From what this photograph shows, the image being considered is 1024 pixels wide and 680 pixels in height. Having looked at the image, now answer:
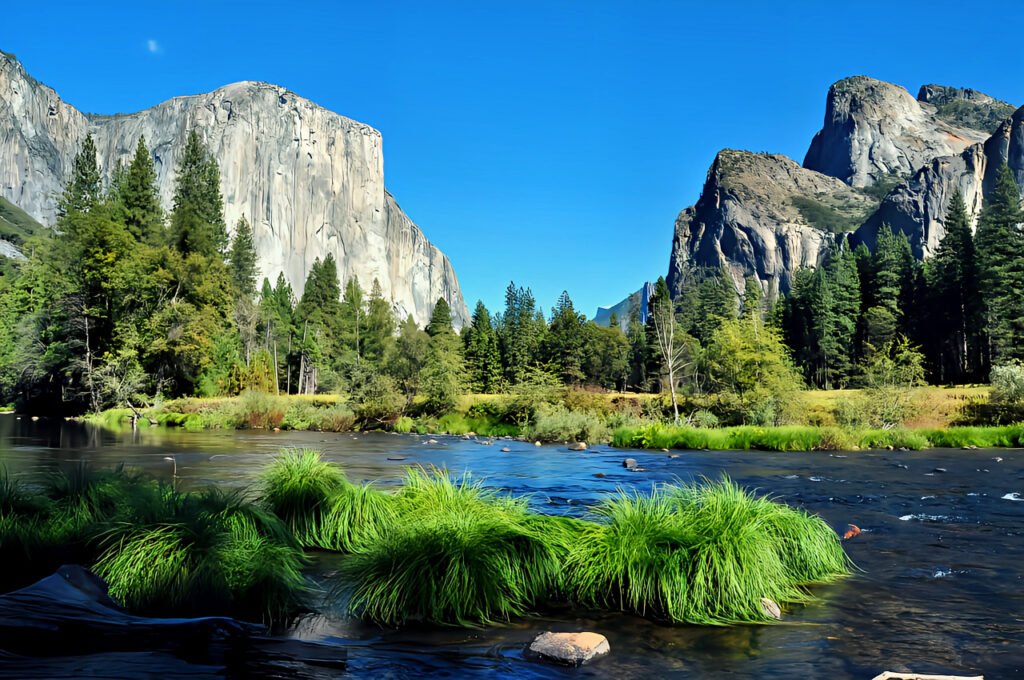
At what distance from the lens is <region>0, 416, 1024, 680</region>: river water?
545cm

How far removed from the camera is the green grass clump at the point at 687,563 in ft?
21.5

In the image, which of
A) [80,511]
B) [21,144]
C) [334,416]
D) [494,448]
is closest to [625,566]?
[80,511]

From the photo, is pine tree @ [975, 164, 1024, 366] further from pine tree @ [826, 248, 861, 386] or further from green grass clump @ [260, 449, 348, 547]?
green grass clump @ [260, 449, 348, 547]

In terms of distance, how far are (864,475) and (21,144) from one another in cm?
22059

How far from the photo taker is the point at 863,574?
8.46 meters

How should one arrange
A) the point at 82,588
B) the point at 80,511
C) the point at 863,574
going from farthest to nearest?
the point at 863,574, the point at 80,511, the point at 82,588

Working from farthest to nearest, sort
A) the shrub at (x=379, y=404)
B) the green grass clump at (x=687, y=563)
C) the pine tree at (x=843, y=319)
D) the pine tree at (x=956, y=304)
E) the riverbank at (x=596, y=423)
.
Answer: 1. the pine tree at (x=843, y=319)
2. the pine tree at (x=956, y=304)
3. the shrub at (x=379, y=404)
4. the riverbank at (x=596, y=423)
5. the green grass clump at (x=687, y=563)

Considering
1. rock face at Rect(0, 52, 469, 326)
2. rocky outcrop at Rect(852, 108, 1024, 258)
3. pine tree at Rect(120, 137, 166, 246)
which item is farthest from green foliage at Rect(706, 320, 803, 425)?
rocky outcrop at Rect(852, 108, 1024, 258)

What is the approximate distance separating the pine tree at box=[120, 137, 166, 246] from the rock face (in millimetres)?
117565

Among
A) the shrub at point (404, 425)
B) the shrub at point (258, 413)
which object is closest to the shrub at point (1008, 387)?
the shrub at point (404, 425)

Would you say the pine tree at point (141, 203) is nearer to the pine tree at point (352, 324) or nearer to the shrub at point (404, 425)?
the pine tree at point (352, 324)

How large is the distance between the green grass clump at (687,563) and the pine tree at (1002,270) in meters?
56.6

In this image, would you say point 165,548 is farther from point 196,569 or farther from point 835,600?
point 835,600

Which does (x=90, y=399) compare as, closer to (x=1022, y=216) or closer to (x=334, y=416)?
→ (x=334, y=416)
